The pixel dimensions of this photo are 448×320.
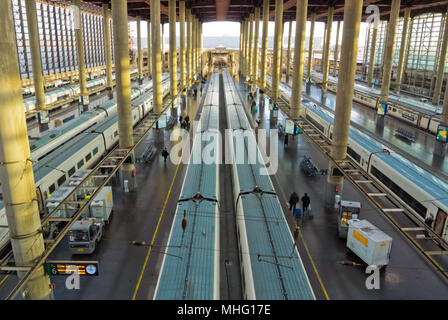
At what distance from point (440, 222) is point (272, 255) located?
8.89m

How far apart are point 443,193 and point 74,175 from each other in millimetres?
20122

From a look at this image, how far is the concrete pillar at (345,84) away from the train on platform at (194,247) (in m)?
7.29

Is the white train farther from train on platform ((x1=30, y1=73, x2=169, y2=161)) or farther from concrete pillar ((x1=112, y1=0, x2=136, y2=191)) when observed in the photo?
train on platform ((x1=30, y1=73, x2=169, y2=161))

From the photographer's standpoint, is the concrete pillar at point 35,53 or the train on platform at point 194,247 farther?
the concrete pillar at point 35,53

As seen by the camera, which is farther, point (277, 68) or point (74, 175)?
point (277, 68)

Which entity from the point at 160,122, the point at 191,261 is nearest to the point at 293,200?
the point at 191,261

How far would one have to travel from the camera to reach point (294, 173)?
26.0 meters

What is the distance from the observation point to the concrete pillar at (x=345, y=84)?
1883 cm

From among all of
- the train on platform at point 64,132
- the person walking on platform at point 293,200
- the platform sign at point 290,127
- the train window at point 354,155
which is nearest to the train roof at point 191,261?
the person walking on platform at point 293,200

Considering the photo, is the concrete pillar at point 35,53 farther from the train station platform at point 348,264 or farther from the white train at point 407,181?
the white train at point 407,181
